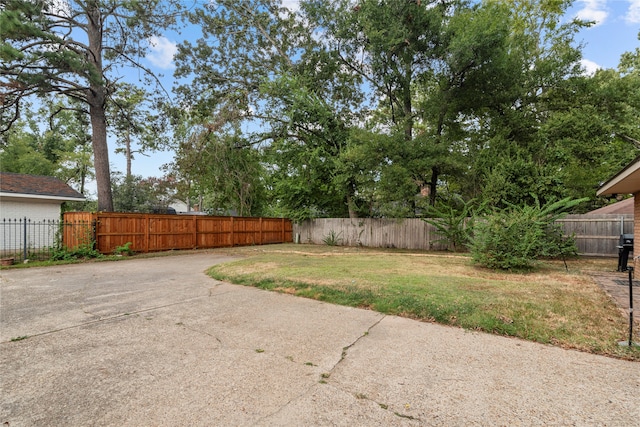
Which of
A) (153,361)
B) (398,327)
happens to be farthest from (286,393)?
(398,327)

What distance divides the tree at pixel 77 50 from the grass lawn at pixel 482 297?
1092 centimetres

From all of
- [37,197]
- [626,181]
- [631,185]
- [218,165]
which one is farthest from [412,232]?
[37,197]

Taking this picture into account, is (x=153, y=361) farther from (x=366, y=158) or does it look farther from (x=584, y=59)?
(x=584, y=59)

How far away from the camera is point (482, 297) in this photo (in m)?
4.50

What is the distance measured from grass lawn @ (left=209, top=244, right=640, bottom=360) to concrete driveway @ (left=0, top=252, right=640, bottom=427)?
294 mm

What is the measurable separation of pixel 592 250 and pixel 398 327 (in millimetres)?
11114

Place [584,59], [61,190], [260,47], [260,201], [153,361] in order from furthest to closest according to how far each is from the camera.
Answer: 1. [260,201]
2. [260,47]
3. [61,190]
4. [584,59]
5. [153,361]

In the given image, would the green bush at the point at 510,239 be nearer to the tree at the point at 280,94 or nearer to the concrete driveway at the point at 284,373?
the concrete driveway at the point at 284,373

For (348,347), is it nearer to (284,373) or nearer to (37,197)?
(284,373)

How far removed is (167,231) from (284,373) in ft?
40.7

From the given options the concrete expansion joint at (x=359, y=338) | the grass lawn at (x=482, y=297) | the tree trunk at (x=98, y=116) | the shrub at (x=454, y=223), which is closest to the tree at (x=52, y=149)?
the tree trunk at (x=98, y=116)

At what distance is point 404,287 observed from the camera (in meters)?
5.17

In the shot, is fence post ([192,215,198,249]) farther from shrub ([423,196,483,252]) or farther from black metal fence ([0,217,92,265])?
shrub ([423,196,483,252])

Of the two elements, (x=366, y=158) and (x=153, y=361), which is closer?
(x=153, y=361)
